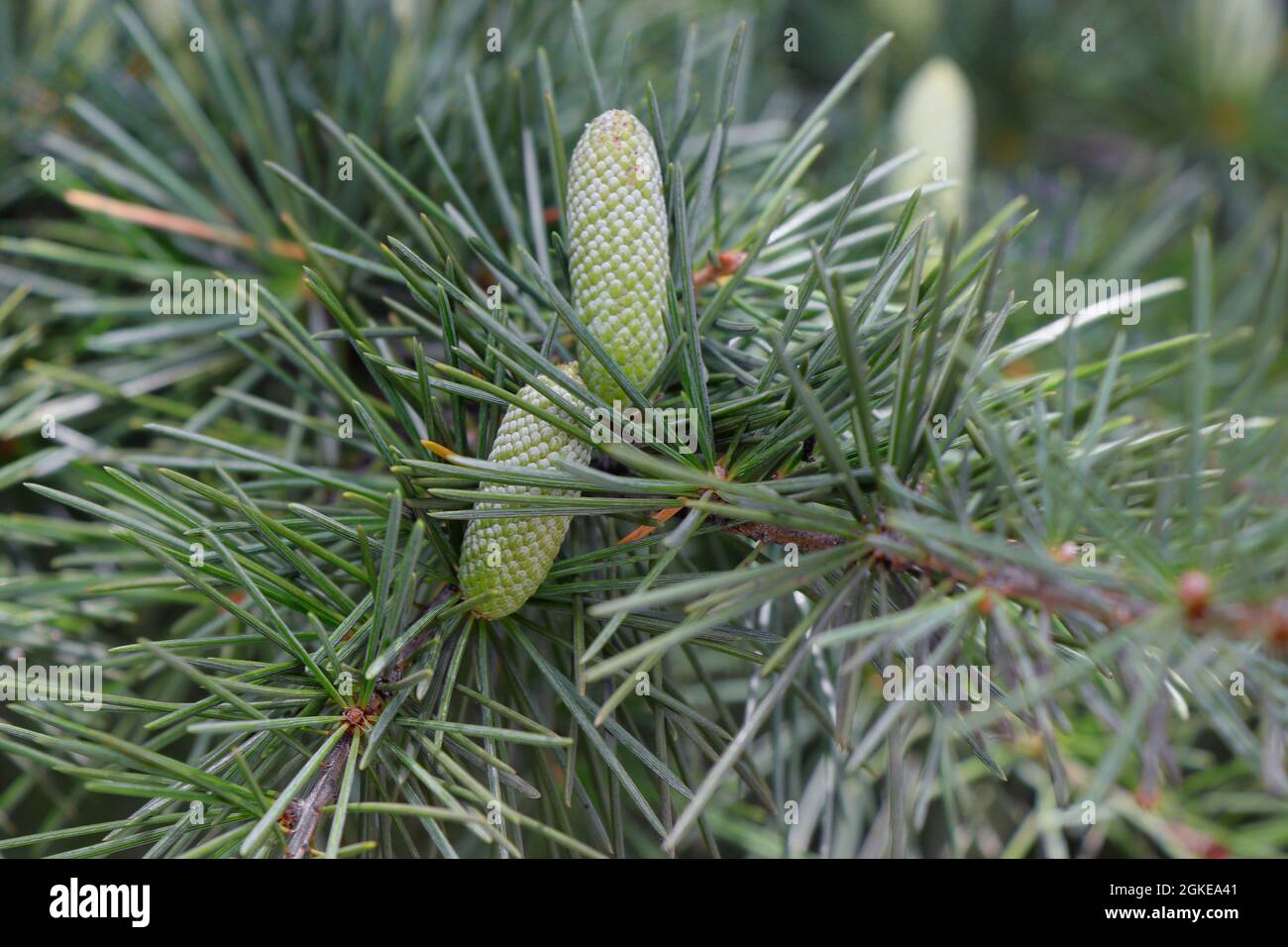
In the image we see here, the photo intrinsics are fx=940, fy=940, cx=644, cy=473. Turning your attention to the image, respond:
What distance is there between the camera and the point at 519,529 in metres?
0.31

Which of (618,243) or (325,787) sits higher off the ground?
(618,243)

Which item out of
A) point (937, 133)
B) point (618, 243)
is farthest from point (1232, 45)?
point (618, 243)

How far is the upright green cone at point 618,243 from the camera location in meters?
0.32

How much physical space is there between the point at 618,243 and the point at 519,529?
10 cm

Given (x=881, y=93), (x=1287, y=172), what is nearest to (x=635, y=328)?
(x=881, y=93)

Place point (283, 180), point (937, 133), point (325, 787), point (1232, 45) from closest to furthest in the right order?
point (325, 787) → point (283, 180) → point (937, 133) → point (1232, 45)

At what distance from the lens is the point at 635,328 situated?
1.06 ft

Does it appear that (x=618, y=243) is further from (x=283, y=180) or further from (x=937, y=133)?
(x=937, y=133)

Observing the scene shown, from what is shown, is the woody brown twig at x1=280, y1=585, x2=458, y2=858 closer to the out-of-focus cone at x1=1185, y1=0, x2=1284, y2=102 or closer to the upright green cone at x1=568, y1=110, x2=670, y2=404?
the upright green cone at x1=568, y1=110, x2=670, y2=404

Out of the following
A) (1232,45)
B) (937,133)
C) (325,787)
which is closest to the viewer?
(325,787)

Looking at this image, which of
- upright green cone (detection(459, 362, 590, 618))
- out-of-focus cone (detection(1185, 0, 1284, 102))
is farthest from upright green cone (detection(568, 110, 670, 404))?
out-of-focus cone (detection(1185, 0, 1284, 102))

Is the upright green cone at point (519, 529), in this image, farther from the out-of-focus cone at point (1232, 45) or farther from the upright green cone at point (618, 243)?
the out-of-focus cone at point (1232, 45)
